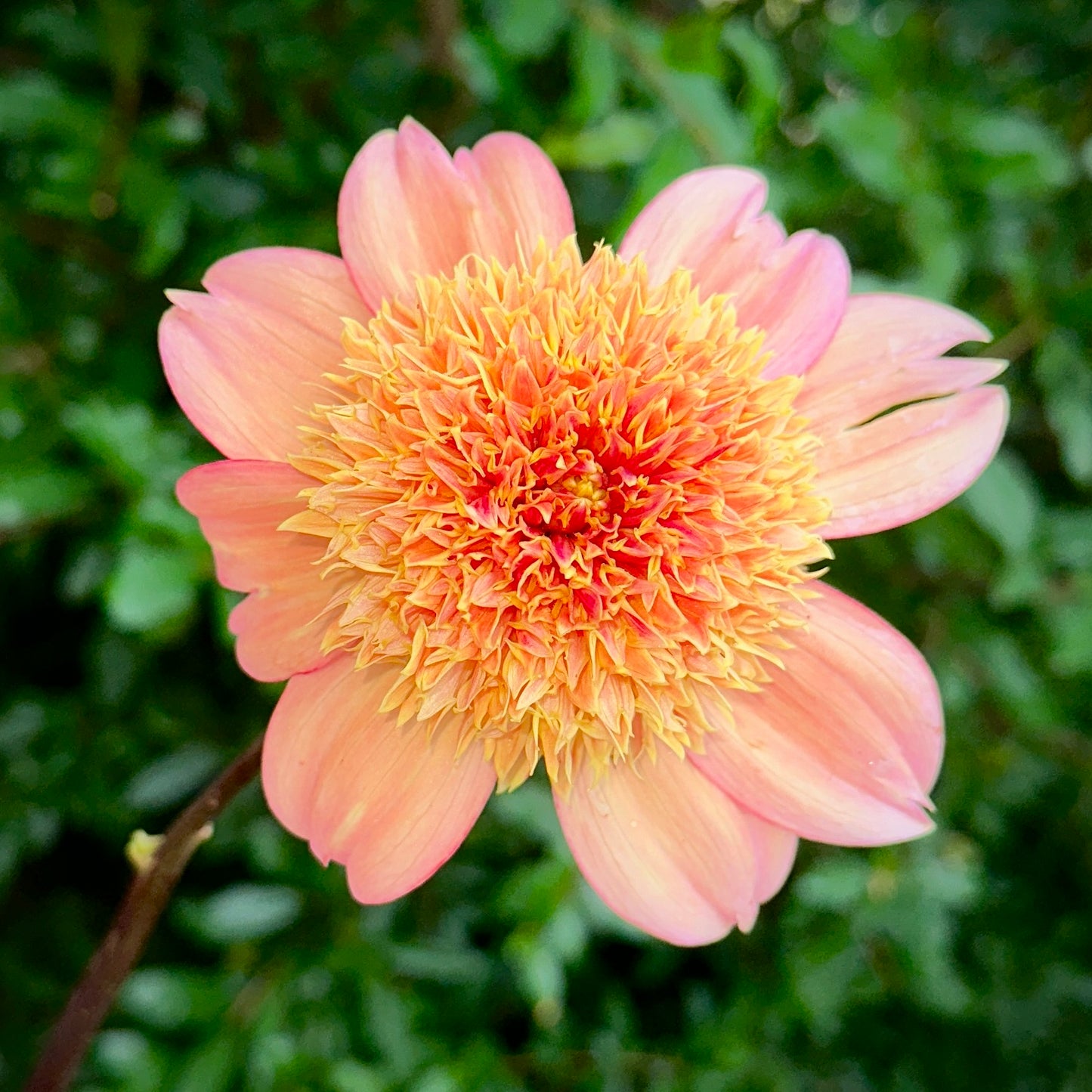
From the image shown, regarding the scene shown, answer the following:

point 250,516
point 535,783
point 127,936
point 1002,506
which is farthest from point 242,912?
point 1002,506

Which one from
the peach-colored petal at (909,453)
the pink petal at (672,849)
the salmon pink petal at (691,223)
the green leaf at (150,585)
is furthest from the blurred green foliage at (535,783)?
the pink petal at (672,849)

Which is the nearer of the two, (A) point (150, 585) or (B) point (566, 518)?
(B) point (566, 518)

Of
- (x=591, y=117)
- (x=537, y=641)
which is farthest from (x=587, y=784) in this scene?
(x=591, y=117)

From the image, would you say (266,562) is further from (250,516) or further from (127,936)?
(127,936)

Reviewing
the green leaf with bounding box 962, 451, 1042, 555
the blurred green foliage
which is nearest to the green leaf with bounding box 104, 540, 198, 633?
the blurred green foliage

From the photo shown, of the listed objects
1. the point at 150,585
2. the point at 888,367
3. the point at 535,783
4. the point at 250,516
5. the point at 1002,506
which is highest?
the point at 888,367

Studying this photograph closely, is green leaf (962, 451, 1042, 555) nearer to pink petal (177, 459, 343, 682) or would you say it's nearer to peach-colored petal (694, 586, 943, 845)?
peach-colored petal (694, 586, 943, 845)

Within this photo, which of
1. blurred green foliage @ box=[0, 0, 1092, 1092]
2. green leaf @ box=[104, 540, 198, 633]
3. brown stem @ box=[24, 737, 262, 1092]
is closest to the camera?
brown stem @ box=[24, 737, 262, 1092]
